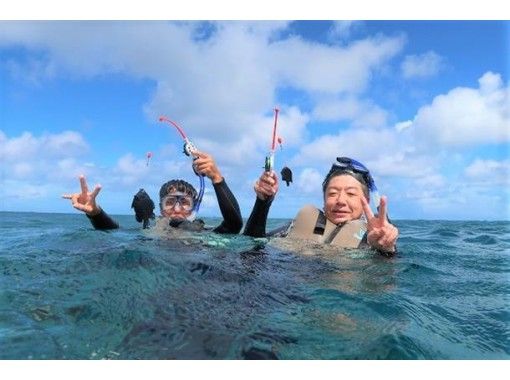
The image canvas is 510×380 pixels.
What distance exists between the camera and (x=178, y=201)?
26.8ft

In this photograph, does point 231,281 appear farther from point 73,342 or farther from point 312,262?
point 73,342

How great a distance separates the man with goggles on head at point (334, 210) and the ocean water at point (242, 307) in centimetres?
39

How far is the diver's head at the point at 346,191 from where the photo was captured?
639 cm

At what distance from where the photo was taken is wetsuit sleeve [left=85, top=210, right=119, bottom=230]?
700cm

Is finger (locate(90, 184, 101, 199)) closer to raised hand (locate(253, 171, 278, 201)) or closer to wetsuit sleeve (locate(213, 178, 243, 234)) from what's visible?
wetsuit sleeve (locate(213, 178, 243, 234))

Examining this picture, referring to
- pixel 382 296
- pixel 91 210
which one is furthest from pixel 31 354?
pixel 91 210

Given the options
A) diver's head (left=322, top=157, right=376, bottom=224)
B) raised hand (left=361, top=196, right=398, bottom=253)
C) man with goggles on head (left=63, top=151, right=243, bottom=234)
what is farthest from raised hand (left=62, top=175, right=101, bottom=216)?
raised hand (left=361, top=196, right=398, bottom=253)

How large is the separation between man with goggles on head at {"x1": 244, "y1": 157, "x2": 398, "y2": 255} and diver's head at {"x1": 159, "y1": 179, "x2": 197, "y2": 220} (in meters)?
2.07

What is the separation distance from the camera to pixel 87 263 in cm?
500

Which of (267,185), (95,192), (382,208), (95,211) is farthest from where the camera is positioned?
(95,211)

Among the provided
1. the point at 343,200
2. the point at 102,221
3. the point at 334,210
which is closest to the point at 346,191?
the point at 343,200

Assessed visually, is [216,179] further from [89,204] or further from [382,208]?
[382,208]

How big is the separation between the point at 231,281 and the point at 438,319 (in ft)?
6.31

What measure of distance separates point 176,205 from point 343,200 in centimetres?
329
